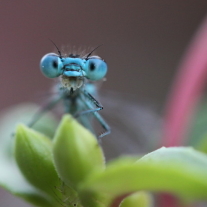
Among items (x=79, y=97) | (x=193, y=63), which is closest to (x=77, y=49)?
(x=79, y=97)

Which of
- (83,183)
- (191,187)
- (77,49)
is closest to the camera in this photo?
(191,187)

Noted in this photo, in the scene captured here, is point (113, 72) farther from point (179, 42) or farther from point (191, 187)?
point (191, 187)

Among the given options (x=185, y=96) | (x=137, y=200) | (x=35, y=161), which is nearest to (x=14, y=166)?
(x=35, y=161)

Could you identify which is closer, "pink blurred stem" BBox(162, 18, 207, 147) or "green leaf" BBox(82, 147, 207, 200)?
"green leaf" BBox(82, 147, 207, 200)

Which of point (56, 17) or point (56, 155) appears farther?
point (56, 17)

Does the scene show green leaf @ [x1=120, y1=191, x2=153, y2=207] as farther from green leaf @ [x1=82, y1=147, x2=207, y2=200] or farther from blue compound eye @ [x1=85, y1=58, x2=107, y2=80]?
blue compound eye @ [x1=85, y1=58, x2=107, y2=80]

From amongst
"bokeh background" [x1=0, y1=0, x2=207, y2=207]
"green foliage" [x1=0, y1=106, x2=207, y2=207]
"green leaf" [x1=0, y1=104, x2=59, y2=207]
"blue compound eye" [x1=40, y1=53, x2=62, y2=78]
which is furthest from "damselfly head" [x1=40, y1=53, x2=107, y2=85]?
"bokeh background" [x1=0, y1=0, x2=207, y2=207]

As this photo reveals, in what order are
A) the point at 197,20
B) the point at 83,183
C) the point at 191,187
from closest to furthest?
1. the point at 191,187
2. the point at 83,183
3. the point at 197,20
